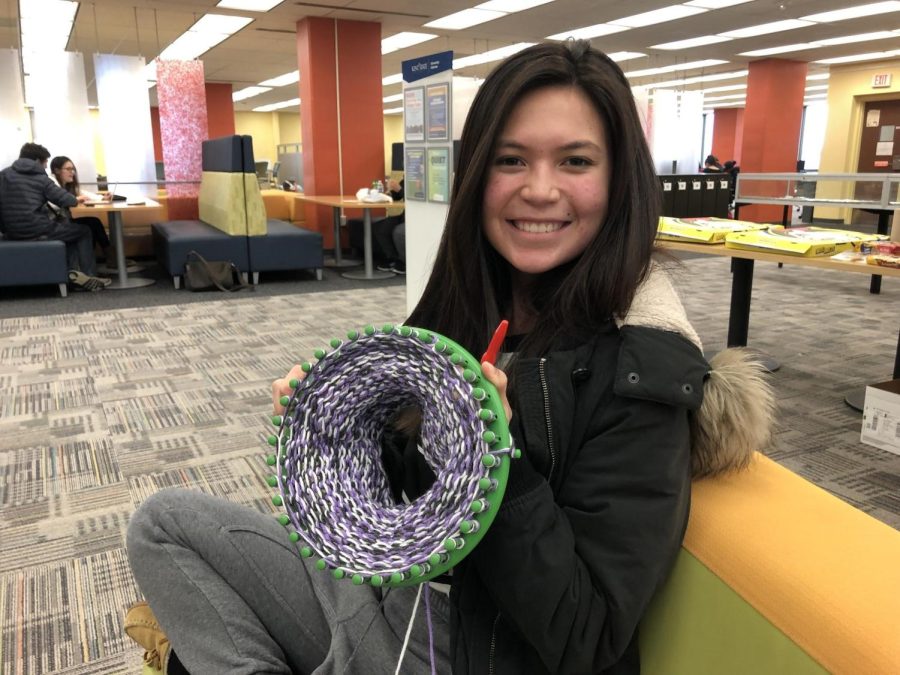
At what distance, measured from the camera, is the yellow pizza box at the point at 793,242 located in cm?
262

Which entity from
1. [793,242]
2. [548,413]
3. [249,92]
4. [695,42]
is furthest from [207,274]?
[249,92]

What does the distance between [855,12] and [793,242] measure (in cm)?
707

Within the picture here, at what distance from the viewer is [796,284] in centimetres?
636

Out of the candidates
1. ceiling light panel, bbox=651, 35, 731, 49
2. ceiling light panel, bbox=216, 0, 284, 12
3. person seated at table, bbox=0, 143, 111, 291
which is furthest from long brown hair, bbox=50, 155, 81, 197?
ceiling light panel, bbox=651, 35, 731, 49

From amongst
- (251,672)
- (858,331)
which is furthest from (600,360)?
(858,331)

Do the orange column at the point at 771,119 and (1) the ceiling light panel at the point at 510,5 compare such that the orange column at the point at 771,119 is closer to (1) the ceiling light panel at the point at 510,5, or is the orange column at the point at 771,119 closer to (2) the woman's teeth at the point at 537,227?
(1) the ceiling light panel at the point at 510,5

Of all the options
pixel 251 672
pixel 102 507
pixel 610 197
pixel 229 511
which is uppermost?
pixel 610 197

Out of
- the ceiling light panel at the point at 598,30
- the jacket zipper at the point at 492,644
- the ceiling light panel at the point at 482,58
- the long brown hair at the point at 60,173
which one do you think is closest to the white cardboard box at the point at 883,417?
the jacket zipper at the point at 492,644

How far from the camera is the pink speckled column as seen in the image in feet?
26.8

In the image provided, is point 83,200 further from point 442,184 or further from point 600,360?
point 600,360

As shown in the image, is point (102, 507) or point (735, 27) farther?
point (735, 27)

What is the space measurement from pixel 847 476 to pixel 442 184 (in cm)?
254

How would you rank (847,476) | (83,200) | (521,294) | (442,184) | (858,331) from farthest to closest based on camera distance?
(83,200) → (858,331) → (442,184) → (847,476) → (521,294)

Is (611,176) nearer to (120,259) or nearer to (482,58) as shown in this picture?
(120,259)
